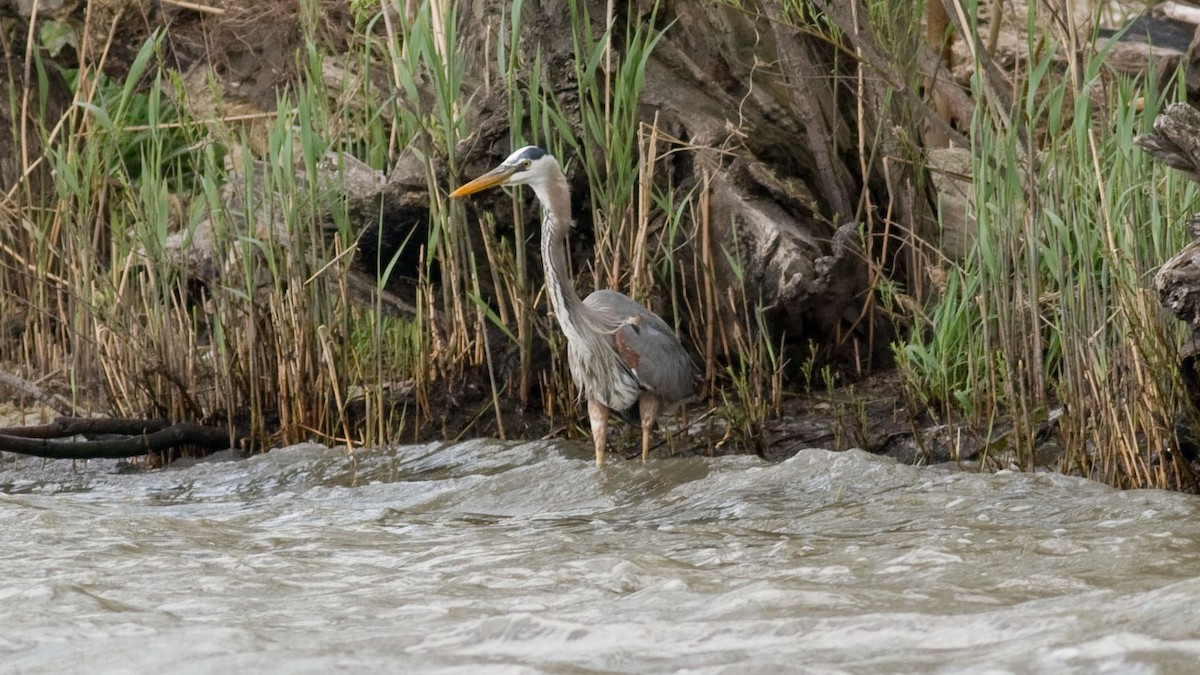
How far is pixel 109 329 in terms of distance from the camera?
550cm

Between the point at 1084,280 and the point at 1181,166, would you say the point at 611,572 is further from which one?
the point at 1084,280

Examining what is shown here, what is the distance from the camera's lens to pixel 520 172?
5148 millimetres

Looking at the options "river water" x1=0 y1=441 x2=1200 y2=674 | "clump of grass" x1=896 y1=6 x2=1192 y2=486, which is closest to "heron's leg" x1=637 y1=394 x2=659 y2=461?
"river water" x1=0 y1=441 x2=1200 y2=674

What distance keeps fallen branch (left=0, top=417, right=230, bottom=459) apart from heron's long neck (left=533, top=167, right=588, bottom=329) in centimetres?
139

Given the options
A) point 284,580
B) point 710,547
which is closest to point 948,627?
point 710,547

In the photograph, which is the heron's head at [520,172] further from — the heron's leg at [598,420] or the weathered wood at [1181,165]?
the weathered wood at [1181,165]

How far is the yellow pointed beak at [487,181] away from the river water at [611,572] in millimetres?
972

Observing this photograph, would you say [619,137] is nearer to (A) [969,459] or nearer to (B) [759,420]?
(B) [759,420]

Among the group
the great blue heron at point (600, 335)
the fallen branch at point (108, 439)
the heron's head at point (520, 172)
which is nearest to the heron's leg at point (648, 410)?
the great blue heron at point (600, 335)

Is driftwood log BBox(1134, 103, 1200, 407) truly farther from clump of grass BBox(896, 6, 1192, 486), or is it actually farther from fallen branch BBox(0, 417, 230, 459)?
fallen branch BBox(0, 417, 230, 459)

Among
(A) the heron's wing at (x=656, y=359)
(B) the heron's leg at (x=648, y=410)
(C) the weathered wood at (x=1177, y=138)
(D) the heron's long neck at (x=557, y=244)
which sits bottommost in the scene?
(B) the heron's leg at (x=648, y=410)

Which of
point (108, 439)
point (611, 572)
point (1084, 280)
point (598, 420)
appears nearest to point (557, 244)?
point (598, 420)

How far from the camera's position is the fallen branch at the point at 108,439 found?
5195 millimetres

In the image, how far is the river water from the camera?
93.5 inches
